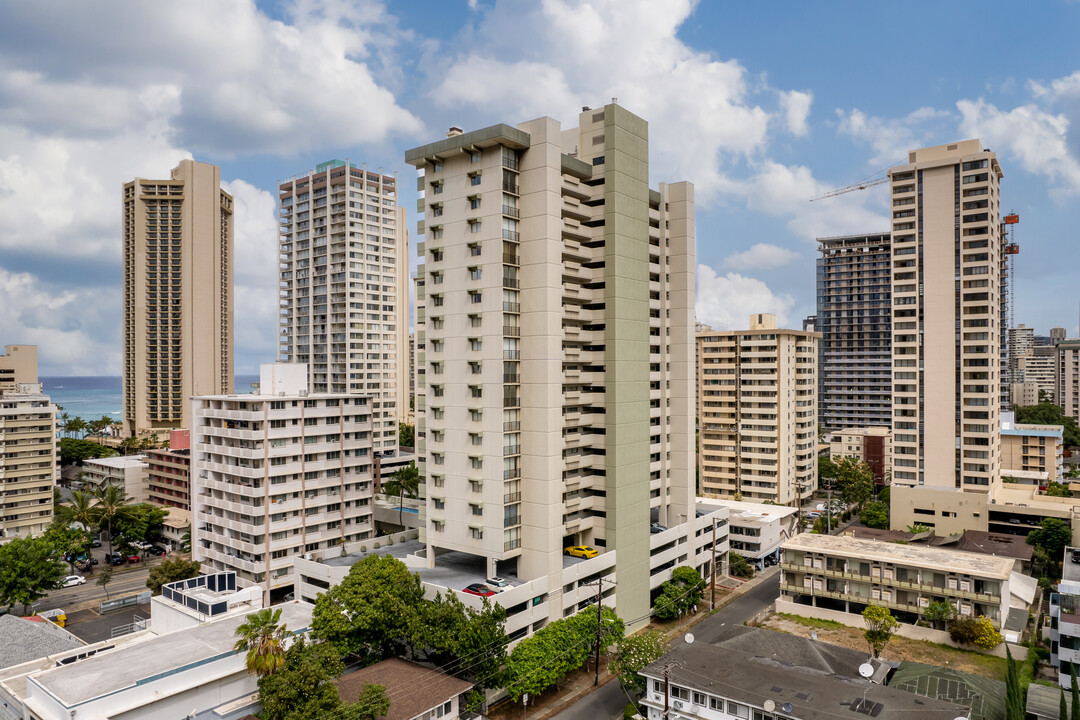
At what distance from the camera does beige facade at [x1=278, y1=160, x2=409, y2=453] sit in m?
120

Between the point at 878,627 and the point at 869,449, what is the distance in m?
88.7

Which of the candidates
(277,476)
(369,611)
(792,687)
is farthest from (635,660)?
(277,476)

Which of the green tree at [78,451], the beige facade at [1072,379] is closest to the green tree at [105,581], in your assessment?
the green tree at [78,451]

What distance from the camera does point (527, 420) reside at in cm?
5675

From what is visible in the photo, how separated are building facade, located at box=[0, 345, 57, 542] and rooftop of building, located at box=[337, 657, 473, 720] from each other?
7547cm

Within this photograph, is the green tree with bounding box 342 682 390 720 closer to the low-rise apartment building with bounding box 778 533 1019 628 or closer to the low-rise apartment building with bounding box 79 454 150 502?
the low-rise apartment building with bounding box 778 533 1019 628

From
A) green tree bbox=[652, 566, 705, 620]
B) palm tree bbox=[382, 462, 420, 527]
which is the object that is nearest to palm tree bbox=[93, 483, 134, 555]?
palm tree bbox=[382, 462, 420, 527]

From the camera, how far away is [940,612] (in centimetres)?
5906

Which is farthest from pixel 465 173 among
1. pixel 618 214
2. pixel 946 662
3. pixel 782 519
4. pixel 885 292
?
pixel 885 292

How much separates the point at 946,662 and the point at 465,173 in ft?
191

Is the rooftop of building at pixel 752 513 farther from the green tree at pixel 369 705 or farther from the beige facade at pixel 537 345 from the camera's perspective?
the green tree at pixel 369 705

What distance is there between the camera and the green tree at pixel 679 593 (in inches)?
2571

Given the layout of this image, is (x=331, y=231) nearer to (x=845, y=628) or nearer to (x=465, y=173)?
(x=465, y=173)

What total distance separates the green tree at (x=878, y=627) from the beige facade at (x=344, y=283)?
291 feet
